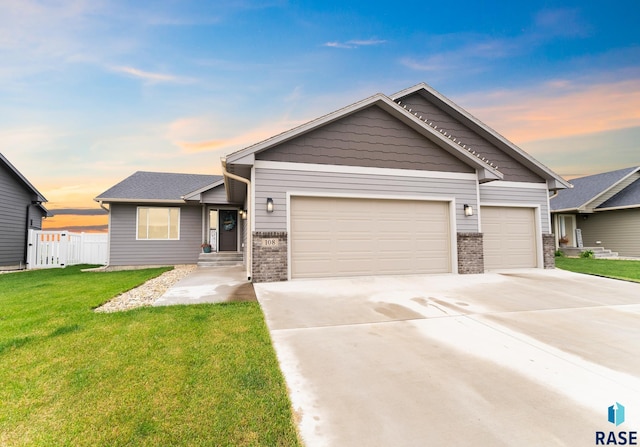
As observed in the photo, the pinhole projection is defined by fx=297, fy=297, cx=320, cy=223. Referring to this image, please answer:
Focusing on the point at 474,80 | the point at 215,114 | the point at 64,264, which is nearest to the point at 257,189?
the point at 215,114

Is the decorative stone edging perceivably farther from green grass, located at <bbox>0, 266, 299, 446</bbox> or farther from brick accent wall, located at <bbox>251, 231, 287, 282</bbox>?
brick accent wall, located at <bbox>251, 231, 287, 282</bbox>

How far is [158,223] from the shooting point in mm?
13602

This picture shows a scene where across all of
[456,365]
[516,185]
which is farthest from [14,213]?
[516,185]

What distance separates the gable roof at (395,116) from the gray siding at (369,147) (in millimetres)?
164

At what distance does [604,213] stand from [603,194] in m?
1.34

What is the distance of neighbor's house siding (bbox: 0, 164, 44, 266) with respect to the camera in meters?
13.3

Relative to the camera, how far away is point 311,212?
26.1ft

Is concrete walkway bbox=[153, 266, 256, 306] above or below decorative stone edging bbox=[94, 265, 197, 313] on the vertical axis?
above

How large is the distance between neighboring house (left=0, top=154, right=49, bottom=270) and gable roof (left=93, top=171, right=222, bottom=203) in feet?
15.6

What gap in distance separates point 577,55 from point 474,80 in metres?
3.80

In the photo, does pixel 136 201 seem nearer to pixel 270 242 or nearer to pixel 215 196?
pixel 215 196

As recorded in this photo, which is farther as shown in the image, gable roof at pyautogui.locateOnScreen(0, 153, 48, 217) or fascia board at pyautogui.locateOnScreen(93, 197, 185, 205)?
gable roof at pyautogui.locateOnScreen(0, 153, 48, 217)

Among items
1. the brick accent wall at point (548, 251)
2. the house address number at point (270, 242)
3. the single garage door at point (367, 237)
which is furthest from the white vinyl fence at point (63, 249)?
the brick accent wall at point (548, 251)

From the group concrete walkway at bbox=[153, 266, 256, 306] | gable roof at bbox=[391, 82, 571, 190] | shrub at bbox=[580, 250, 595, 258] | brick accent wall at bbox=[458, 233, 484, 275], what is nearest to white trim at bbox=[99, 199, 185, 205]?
concrete walkway at bbox=[153, 266, 256, 306]
